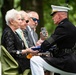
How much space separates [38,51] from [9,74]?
65 cm

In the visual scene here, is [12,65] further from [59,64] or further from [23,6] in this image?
[23,6]

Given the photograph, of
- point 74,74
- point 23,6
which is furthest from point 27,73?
point 23,6

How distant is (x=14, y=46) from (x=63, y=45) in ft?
3.51

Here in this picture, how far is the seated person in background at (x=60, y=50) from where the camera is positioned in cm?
859

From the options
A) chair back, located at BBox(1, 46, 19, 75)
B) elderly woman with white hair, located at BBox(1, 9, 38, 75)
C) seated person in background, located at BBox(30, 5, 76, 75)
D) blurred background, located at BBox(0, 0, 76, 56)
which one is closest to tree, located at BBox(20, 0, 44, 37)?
blurred background, located at BBox(0, 0, 76, 56)

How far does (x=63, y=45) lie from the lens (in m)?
8.70

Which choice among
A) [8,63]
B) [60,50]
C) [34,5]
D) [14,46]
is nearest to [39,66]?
[60,50]

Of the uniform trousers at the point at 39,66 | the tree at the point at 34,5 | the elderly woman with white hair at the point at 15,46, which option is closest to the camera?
the uniform trousers at the point at 39,66

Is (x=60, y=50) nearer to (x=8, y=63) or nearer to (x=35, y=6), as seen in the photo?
(x=8, y=63)

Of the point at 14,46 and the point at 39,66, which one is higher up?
the point at 14,46

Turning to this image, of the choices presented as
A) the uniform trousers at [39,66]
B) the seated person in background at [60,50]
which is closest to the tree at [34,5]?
the seated person in background at [60,50]

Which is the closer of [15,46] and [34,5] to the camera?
[15,46]

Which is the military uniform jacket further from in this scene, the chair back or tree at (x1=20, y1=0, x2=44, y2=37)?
tree at (x1=20, y1=0, x2=44, y2=37)

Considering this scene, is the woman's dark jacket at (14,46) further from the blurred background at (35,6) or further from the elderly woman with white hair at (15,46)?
the blurred background at (35,6)
